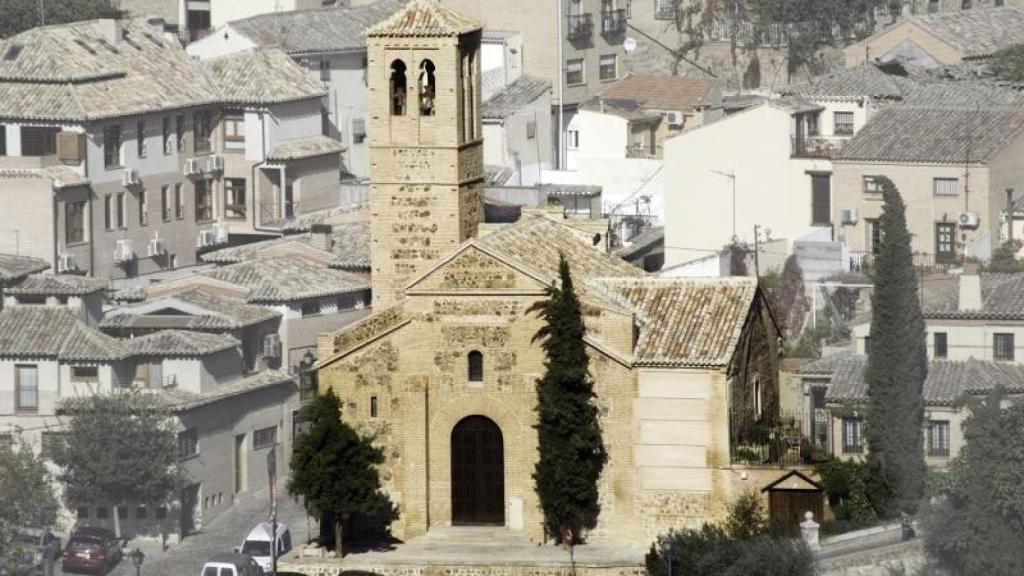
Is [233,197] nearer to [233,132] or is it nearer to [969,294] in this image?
[233,132]

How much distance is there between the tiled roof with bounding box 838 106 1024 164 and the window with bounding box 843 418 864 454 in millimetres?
13364

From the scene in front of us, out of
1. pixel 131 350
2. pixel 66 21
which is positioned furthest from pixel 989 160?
pixel 66 21

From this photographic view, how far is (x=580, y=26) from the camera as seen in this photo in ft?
→ 381

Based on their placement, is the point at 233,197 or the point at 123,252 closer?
the point at 123,252

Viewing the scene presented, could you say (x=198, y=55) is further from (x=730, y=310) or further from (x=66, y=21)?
(x=730, y=310)

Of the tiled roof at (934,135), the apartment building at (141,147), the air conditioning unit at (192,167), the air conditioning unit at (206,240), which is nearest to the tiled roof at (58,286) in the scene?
the apartment building at (141,147)

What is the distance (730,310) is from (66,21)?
5292 cm

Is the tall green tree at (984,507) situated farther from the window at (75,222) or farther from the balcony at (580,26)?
the balcony at (580,26)

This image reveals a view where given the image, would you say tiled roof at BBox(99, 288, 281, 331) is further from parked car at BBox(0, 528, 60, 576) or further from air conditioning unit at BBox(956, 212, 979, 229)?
air conditioning unit at BBox(956, 212, 979, 229)

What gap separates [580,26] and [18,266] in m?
23.7

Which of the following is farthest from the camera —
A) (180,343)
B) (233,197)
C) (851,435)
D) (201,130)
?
(233,197)

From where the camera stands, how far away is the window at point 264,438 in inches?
3556

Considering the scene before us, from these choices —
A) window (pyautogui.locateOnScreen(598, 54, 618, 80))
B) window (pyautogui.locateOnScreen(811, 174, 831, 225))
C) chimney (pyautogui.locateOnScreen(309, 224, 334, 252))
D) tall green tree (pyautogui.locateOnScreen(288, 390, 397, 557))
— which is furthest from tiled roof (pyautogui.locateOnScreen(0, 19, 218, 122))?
tall green tree (pyautogui.locateOnScreen(288, 390, 397, 557))

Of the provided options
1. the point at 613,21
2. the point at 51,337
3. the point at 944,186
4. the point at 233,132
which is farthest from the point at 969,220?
the point at 613,21
